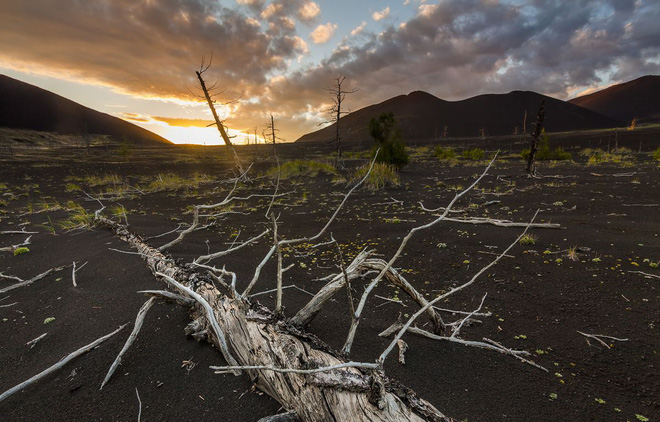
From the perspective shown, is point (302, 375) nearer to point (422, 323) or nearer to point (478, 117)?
point (422, 323)

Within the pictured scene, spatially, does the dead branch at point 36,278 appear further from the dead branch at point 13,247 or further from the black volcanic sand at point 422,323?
the dead branch at point 13,247

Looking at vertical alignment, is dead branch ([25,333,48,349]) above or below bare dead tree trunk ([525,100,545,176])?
below

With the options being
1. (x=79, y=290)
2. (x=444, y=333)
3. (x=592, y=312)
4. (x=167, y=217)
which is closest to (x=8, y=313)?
(x=79, y=290)

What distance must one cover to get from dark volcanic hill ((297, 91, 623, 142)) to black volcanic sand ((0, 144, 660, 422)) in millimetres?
124508

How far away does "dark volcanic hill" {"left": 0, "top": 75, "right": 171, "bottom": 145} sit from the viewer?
115 meters

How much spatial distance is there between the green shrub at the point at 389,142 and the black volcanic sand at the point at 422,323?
36.9ft

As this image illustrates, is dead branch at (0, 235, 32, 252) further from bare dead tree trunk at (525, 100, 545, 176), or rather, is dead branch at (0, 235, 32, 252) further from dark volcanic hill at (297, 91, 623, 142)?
dark volcanic hill at (297, 91, 623, 142)

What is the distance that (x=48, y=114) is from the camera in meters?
126

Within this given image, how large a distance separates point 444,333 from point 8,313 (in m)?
4.61

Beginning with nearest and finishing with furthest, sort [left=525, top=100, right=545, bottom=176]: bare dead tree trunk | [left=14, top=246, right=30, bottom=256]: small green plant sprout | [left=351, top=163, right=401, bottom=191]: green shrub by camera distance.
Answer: [left=14, top=246, right=30, bottom=256]: small green plant sprout < [left=351, top=163, right=401, bottom=191]: green shrub < [left=525, top=100, right=545, bottom=176]: bare dead tree trunk

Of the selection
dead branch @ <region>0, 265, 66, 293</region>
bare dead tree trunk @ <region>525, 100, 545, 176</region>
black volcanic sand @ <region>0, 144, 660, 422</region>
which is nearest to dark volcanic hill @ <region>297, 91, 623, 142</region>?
bare dead tree trunk @ <region>525, 100, 545, 176</region>

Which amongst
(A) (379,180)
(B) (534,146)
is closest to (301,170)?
(A) (379,180)

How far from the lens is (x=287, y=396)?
166 cm

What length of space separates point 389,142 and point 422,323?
52.7 ft
